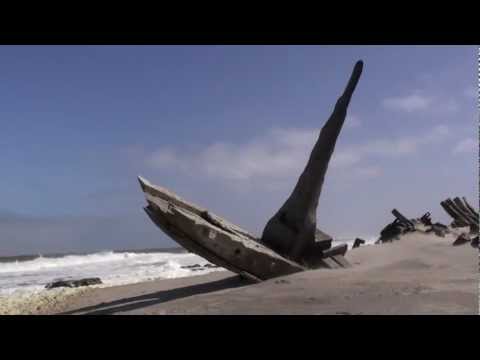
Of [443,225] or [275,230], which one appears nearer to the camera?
[275,230]

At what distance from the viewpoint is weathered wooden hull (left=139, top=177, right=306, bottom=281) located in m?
7.20

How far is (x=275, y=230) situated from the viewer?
9000 mm

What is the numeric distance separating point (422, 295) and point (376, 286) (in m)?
0.93

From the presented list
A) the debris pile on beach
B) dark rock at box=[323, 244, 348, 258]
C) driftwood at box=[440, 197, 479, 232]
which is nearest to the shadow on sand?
dark rock at box=[323, 244, 348, 258]

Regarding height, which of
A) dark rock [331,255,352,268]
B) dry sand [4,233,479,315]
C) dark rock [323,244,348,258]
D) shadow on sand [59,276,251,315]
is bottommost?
shadow on sand [59,276,251,315]

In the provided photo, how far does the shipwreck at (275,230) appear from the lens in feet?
24.0

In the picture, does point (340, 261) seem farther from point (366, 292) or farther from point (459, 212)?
point (459, 212)

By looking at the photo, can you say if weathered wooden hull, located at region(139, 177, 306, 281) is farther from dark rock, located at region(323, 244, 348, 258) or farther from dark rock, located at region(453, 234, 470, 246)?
dark rock, located at region(453, 234, 470, 246)

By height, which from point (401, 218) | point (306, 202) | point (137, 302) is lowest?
point (137, 302)

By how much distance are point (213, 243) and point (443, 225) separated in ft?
28.4

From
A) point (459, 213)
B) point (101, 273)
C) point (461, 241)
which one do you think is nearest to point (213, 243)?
point (461, 241)

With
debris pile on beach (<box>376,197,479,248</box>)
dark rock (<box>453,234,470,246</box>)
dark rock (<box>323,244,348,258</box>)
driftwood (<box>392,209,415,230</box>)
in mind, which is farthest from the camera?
driftwood (<box>392,209,415,230</box>)
